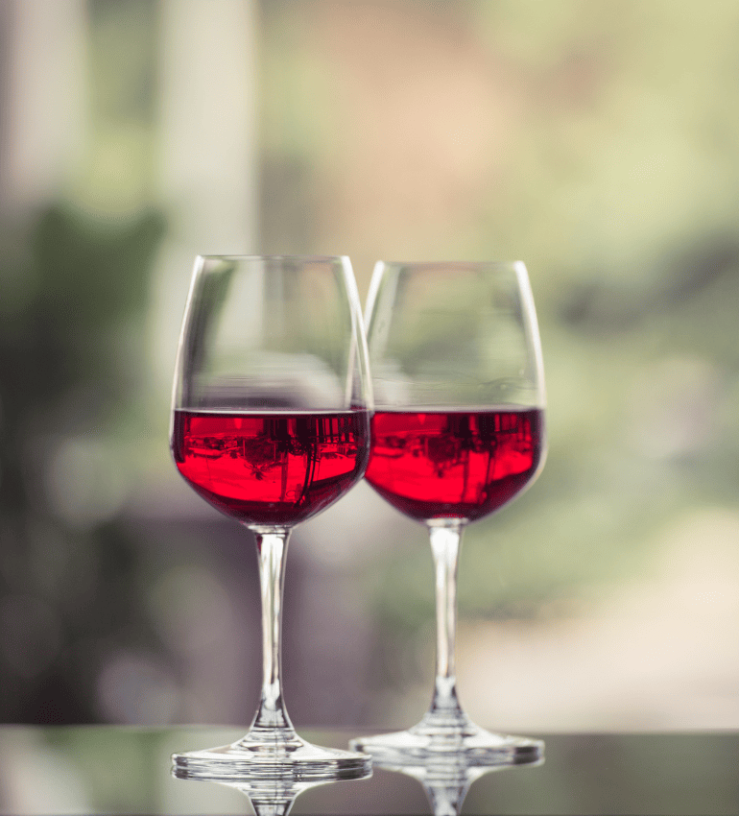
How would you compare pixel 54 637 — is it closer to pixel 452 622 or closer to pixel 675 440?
pixel 452 622

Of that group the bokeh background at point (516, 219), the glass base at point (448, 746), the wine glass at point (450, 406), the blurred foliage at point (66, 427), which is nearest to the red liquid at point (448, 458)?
the wine glass at point (450, 406)

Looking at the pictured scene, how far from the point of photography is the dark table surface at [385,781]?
0.65m

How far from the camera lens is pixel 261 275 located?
2.46 feet

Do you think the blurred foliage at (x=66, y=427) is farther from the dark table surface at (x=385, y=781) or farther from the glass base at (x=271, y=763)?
the glass base at (x=271, y=763)

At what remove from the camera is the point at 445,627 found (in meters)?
0.82

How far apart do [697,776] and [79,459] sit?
2.34 metres

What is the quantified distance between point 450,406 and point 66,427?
7.19 ft

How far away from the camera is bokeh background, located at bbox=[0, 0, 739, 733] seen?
16.0 ft

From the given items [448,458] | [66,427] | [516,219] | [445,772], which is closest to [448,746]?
[445,772]

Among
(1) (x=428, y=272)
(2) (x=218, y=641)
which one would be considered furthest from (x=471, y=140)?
(1) (x=428, y=272)

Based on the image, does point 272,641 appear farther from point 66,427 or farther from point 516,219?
point 516,219

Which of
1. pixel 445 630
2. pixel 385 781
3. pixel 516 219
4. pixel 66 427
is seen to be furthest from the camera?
pixel 516 219

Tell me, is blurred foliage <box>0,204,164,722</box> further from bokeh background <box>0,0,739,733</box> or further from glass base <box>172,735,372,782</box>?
glass base <box>172,735,372,782</box>

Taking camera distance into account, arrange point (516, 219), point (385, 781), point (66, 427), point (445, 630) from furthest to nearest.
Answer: point (516, 219) → point (66, 427) → point (445, 630) → point (385, 781)
